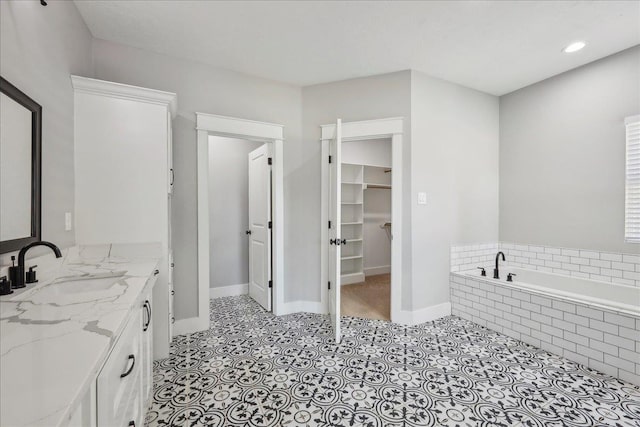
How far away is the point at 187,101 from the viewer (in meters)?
2.77

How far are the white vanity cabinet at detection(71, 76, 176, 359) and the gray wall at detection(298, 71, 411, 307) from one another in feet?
4.85

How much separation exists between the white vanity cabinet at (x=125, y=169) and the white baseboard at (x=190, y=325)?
48 centimetres

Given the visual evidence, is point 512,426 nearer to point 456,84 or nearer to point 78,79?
point 456,84

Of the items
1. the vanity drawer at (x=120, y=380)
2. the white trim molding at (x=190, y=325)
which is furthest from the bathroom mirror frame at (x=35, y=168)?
the white trim molding at (x=190, y=325)

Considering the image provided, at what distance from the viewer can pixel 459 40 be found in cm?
243

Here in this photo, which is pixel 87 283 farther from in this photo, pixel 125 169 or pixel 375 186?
pixel 375 186

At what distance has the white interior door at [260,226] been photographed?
330 cm

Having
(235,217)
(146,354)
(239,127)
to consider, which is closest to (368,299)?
(235,217)

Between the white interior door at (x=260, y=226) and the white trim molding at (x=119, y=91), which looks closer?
the white trim molding at (x=119, y=91)

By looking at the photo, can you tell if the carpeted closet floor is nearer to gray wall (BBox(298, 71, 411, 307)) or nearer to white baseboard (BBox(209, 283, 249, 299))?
gray wall (BBox(298, 71, 411, 307))

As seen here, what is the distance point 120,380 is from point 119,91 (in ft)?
6.53

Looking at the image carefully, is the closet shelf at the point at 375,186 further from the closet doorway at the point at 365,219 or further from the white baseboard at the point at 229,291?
the white baseboard at the point at 229,291

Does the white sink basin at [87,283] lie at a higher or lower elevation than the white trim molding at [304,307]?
higher

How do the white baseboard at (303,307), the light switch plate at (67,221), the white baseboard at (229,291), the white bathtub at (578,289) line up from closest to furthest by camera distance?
the light switch plate at (67,221)
the white bathtub at (578,289)
the white baseboard at (303,307)
the white baseboard at (229,291)
